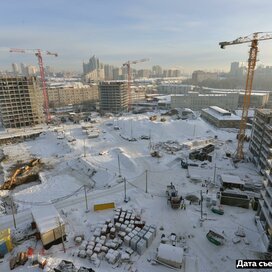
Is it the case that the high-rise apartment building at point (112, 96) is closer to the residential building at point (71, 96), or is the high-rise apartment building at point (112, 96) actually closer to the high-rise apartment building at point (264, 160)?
the residential building at point (71, 96)

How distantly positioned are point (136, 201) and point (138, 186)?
603cm

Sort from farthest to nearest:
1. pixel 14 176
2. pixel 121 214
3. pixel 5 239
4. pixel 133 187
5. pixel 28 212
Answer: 1. pixel 14 176
2. pixel 133 187
3. pixel 28 212
4. pixel 121 214
5. pixel 5 239

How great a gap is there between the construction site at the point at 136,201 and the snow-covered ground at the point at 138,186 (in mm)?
177

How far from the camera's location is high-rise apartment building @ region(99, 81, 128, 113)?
12369 cm

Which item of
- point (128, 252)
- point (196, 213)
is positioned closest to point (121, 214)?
point (128, 252)

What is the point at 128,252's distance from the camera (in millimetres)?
27125

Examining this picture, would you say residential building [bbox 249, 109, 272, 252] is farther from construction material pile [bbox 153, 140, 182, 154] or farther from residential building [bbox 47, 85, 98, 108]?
residential building [bbox 47, 85, 98, 108]

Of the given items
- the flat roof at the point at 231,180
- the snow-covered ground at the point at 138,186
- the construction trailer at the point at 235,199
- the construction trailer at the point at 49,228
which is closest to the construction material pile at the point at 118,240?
the snow-covered ground at the point at 138,186

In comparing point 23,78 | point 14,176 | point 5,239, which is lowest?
point 14,176

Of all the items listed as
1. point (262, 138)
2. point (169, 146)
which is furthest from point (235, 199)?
point (169, 146)

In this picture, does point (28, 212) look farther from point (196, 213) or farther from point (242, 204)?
point (242, 204)

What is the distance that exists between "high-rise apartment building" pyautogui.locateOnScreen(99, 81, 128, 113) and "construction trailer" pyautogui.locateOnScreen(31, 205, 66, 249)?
100127 mm

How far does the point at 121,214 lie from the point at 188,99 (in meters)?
109

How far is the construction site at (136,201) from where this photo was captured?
1047 inches
